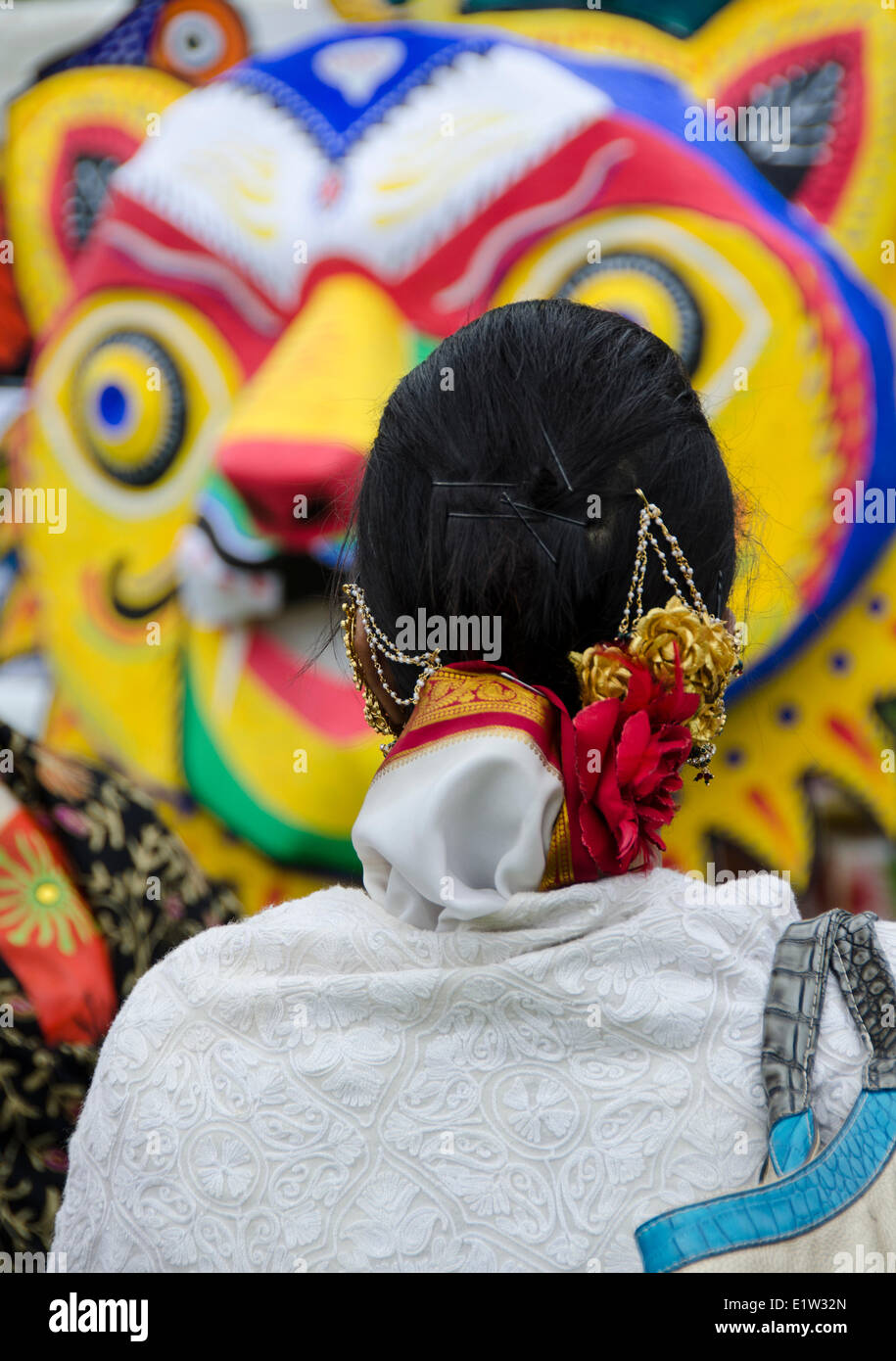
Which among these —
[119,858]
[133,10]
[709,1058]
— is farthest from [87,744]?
[709,1058]

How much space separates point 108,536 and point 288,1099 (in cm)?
151

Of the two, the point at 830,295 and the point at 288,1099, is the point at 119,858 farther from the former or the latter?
the point at 830,295

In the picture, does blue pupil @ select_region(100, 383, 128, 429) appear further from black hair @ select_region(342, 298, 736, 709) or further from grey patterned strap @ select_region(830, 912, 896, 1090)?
grey patterned strap @ select_region(830, 912, 896, 1090)

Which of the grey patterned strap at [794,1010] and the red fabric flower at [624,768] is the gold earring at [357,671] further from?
the grey patterned strap at [794,1010]

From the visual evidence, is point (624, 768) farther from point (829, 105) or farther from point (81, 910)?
point (829, 105)

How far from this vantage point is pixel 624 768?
739mm

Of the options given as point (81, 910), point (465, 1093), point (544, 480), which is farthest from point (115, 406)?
point (465, 1093)

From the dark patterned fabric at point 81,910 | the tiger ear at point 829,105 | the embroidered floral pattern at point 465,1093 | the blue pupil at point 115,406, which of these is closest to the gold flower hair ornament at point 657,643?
the embroidered floral pattern at point 465,1093

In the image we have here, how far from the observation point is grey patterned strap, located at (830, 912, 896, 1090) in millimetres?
650

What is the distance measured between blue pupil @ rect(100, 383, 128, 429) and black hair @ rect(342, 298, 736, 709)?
1.39 metres

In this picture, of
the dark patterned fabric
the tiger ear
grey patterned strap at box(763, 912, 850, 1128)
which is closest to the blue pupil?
the dark patterned fabric

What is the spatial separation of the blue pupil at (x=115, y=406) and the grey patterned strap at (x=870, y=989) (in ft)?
5.38

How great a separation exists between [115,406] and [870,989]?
1.70 m
